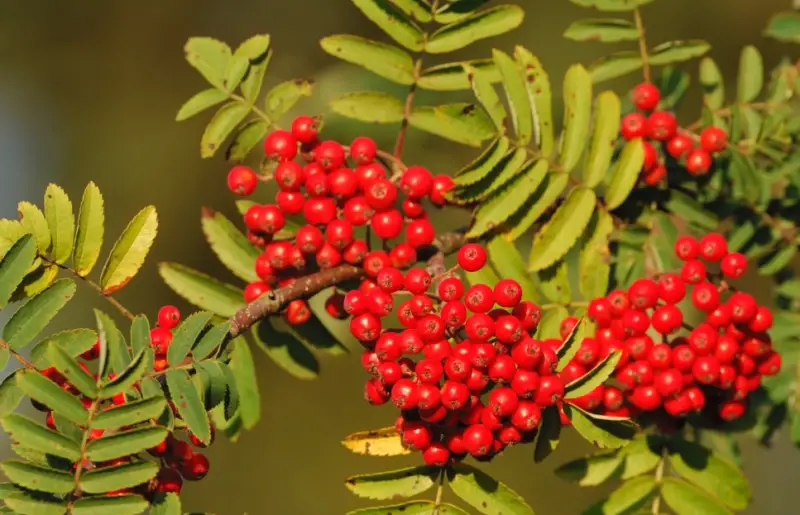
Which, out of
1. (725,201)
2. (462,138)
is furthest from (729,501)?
(462,138)

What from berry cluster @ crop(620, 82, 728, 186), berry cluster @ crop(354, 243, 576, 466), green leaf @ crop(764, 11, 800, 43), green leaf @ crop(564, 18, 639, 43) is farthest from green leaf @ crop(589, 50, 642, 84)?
berry cluster @ crop(354, 243, 576, 466)

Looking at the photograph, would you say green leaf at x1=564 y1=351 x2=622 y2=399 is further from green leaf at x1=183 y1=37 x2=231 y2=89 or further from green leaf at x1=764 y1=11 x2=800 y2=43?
green leaf at x1=764 y1=11 x2=800 y2=43

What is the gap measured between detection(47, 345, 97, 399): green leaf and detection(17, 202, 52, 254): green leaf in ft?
1.15

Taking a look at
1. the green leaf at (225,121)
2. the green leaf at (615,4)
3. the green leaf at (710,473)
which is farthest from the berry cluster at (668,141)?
the green leaf at (225,121)

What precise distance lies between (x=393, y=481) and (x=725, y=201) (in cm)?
100

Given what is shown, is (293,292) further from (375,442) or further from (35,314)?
(35,314)

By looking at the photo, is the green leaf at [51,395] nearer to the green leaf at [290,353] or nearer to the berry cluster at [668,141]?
the green leaf at [290,353]

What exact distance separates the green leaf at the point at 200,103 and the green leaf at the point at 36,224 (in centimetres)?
36

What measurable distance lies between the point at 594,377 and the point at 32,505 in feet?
2.98

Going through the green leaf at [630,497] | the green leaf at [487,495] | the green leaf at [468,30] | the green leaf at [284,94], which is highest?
the green leaf at [468,30]

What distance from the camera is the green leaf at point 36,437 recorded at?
4.48ft

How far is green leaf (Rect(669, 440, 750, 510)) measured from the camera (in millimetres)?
1829

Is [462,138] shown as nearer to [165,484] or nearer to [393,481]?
[393,481]

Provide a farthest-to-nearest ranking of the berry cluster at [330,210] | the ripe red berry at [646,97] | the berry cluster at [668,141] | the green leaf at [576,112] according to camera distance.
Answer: the ripe red berry at [646,97], the berry cluster at [668,141], the green leaf at [576,112], the berry cluster at [330,210]
